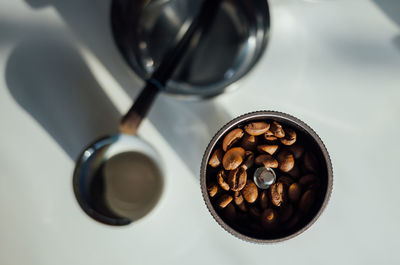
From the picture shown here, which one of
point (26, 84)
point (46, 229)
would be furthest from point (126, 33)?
point (46, 229)

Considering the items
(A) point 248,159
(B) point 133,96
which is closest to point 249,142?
(A) point 248,159

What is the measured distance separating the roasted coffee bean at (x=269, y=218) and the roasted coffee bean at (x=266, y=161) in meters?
0.05

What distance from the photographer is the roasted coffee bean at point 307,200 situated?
1.34 feet

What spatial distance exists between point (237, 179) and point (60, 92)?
0.22 m

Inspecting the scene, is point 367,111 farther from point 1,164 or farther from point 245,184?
point 1,164

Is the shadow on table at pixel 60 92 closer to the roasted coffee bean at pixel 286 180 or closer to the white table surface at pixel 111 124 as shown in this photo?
the white table surface at pixel 111 124

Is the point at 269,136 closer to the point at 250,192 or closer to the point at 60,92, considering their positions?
the point at 250,192

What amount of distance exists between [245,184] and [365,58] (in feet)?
0.69

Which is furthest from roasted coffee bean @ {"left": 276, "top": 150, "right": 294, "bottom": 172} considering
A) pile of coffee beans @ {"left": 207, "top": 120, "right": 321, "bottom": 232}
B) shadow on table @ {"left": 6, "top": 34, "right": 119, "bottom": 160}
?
shadow on table @ {"left": 6, "top": 34, "right": 119, "bottom": 160}

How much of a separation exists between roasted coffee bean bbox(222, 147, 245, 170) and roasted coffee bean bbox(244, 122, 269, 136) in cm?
2

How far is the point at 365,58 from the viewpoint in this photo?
1.57 feet

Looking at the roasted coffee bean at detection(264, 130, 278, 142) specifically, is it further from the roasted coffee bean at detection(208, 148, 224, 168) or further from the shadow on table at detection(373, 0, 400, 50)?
the shadow on table at detection(373, 0, 400, 50)

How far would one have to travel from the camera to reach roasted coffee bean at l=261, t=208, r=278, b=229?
41 centimetres

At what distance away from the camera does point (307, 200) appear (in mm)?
409
